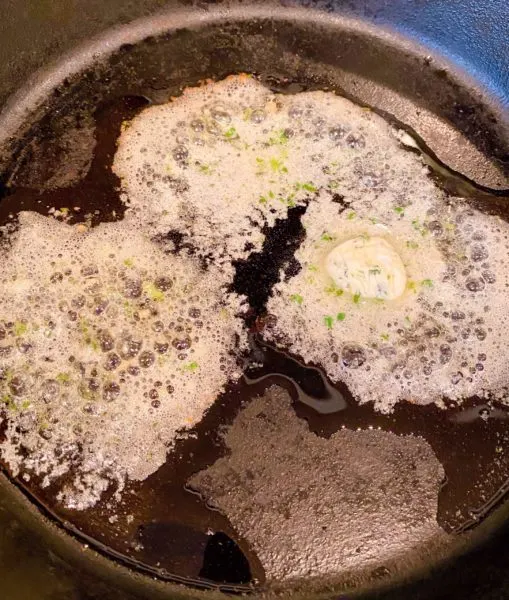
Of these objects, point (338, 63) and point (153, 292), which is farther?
point (338, 63)

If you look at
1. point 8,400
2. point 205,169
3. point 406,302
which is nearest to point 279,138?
point 205,169

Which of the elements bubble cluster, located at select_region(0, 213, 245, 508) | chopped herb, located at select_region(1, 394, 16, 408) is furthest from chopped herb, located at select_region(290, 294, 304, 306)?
chopped herb, located at select_region(1, 394, 16, 408)

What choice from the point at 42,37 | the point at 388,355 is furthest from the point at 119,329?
the point at 42,37

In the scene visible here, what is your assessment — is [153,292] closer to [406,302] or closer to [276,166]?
[276,166]

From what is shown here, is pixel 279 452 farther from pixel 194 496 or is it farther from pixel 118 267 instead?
pixel 118 267

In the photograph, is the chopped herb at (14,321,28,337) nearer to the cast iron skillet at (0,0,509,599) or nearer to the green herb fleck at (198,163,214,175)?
the cast iron skillet at (0,0,509,599)
